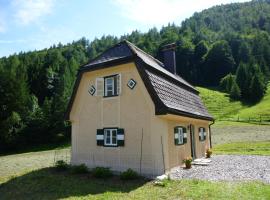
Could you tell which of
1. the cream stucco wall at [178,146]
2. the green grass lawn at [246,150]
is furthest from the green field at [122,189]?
the green grass lawn at [246,150]

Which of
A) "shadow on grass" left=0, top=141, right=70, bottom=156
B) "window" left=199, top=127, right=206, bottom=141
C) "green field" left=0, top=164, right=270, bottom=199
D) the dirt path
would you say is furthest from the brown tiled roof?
"shadow on grass" left=0, top=141, right=70, bottom=156

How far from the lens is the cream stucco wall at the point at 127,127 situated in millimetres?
14445

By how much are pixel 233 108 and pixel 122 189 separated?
62438 mm

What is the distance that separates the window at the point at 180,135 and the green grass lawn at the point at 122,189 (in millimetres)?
3683

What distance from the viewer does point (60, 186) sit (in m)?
12.4

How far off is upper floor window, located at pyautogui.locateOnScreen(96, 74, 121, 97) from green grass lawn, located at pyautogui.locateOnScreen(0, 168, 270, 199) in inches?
188

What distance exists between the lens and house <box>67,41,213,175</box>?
14.5 m

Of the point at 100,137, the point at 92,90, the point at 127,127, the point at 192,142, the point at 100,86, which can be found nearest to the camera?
the point at 127,127

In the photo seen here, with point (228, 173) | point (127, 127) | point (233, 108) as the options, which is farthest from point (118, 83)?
point (233, 108)

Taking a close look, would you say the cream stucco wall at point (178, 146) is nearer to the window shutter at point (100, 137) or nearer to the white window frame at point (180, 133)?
the white window frame at point (180, 133)

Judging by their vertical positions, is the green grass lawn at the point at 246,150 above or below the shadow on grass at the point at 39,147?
above

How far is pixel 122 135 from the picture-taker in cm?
1545

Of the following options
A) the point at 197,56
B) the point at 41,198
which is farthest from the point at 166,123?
the point at 197,56

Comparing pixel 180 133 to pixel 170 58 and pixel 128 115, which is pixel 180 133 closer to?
pixel 128 115
